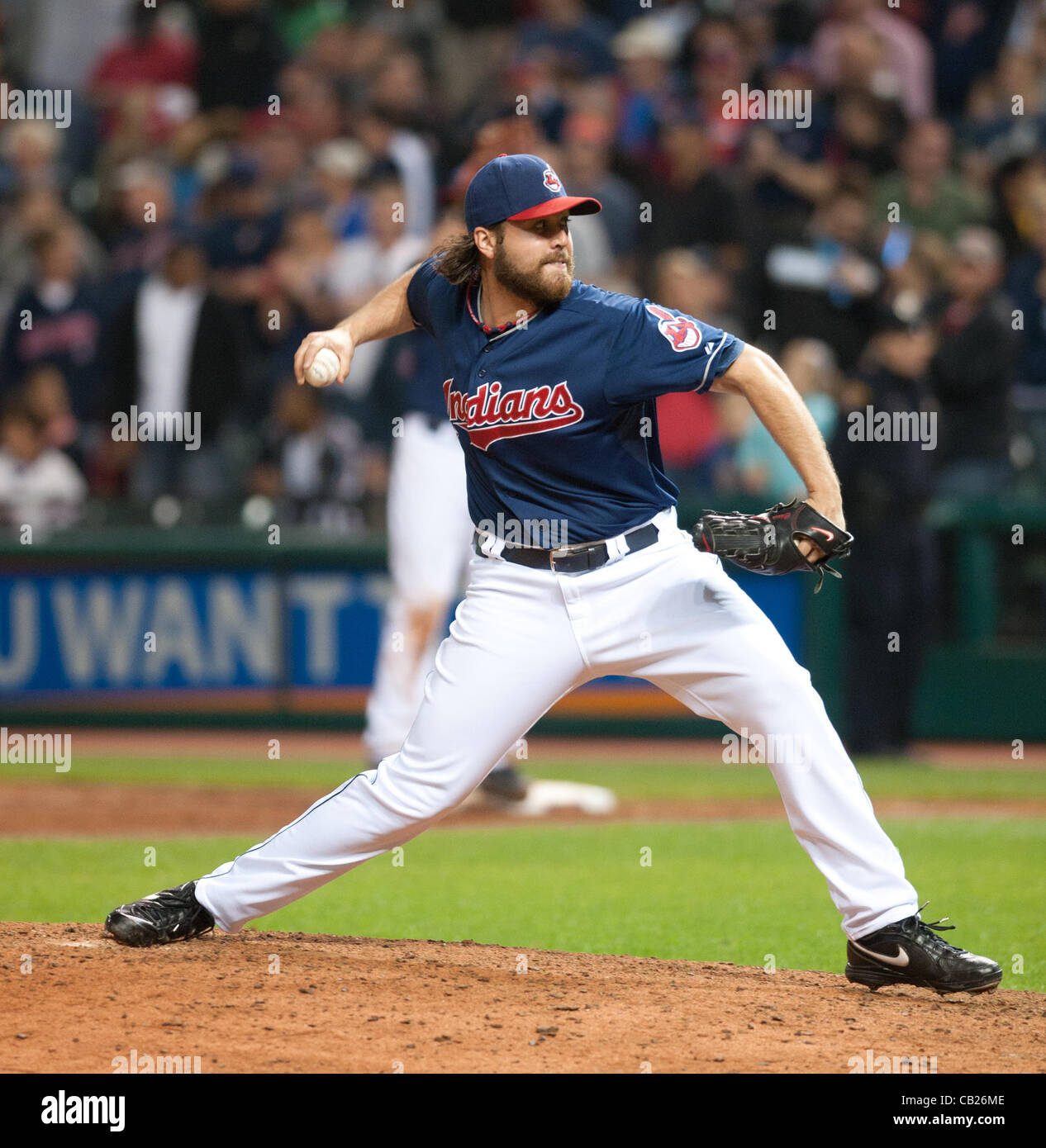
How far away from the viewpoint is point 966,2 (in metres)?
13.3

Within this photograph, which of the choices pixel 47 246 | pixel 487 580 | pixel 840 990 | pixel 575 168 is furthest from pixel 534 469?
pixel 47 246

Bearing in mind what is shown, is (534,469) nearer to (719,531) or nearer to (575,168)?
(719,531)

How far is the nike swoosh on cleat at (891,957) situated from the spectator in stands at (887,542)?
566 centimetres

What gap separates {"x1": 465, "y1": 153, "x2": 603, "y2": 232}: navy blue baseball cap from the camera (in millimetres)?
4320

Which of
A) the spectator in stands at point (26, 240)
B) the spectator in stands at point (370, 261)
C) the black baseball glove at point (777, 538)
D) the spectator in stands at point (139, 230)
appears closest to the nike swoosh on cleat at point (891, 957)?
the black baseball glove at point (777, 538)

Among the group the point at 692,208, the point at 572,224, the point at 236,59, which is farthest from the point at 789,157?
the point at 236,59

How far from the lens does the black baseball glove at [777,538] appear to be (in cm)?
416

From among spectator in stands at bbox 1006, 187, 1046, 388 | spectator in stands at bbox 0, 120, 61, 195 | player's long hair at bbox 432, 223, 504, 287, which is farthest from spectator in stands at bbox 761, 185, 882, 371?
player's long hair at bbox 432, 223, 504, 287

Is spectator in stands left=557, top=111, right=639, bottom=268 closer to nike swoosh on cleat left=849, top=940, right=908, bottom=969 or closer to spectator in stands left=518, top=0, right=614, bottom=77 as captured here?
spectator in stands left=518, top=0, right=614, bottom=77

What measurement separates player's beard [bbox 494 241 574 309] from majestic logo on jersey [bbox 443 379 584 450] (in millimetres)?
253

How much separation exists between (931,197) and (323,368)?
27.8 ft

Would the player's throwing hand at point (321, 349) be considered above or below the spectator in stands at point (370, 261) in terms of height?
below

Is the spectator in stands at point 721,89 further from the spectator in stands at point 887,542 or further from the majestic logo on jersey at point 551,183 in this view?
the majestic logo on jersey at point 551,183
